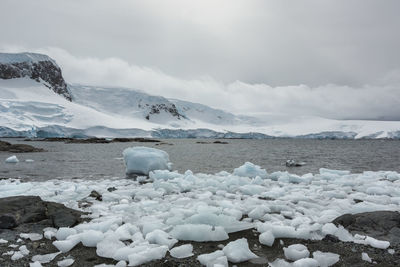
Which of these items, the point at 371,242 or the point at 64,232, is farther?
the point at 64,232

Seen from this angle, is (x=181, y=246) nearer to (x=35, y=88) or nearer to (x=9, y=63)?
(x=35, y=88)

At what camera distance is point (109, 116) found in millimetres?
101125

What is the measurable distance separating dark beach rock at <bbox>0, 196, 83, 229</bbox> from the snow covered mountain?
71.7m

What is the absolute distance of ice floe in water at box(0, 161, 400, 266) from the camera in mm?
4117

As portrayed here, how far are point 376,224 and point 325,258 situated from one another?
177cm

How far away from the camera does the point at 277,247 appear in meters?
4.43

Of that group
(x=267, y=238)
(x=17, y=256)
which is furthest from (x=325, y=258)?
(x=17, y=256)

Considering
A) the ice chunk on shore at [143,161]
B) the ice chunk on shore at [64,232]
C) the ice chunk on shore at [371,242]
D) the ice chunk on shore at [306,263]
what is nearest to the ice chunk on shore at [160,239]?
the ice chunk on shore at [64,232]

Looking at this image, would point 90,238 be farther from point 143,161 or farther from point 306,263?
point 143,161

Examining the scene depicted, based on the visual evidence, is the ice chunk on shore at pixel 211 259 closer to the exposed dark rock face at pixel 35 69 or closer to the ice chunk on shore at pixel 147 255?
the ice chunk on shore at pixel 147 255

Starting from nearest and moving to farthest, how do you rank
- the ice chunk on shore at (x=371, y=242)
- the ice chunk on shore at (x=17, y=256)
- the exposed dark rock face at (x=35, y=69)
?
1. the ice chunk on shore at (x=17, y=256)
2. the ice chunk on shore at (x=371, y=242)
3. the exposed dark rock face at (x=35, y=69)

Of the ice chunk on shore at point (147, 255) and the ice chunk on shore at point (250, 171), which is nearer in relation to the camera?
the ice chunk on shore at point (147, 255)

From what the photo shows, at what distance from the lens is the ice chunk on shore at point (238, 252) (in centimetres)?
392

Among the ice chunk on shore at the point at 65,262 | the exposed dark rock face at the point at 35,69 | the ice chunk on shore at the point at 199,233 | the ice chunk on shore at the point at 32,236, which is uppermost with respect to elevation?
the exposed dark rock face at the point at 35,69
